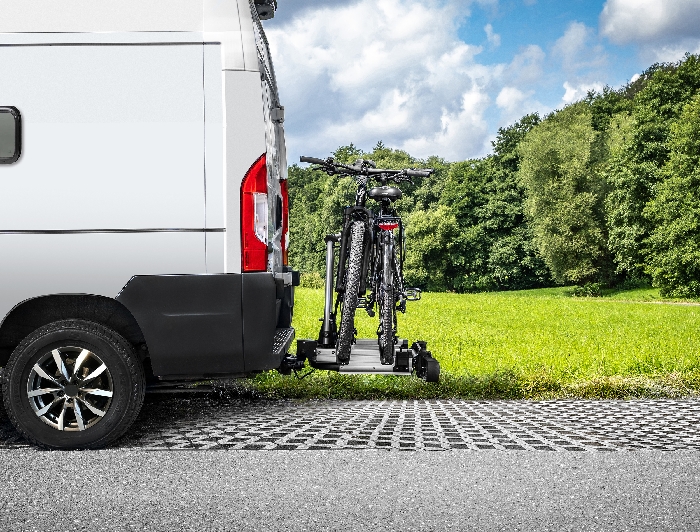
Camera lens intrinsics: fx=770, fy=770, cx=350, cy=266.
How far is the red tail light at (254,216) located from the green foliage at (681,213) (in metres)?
39.1

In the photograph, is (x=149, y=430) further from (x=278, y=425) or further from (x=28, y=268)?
(x=28, y=268)

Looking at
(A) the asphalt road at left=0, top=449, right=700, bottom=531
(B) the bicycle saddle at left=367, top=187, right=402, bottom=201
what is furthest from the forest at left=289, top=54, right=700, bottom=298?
(A) the asphalt road at left=0, top=449, right=700, bottom=531

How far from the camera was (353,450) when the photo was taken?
4809mm

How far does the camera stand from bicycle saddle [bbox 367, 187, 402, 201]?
680 centimetres

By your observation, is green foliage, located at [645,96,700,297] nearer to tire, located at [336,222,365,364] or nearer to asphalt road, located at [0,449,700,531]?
tire, located at [336,222,365,364]

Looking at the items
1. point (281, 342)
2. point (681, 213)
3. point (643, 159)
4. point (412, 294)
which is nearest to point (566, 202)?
point (643, 159)

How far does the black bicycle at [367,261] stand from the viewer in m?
6.78

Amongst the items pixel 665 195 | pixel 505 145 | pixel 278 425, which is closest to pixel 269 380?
pixel 278 425

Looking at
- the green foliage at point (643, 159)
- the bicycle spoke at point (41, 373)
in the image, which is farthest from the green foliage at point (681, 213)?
the bicycle spoke at point (41, 373)

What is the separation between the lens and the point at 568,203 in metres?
51.3

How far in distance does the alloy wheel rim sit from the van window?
49.5 inches

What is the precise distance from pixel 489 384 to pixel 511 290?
53642mm

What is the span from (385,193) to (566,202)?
46.9 meters

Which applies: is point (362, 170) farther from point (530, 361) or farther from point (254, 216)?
point (530, 361)
